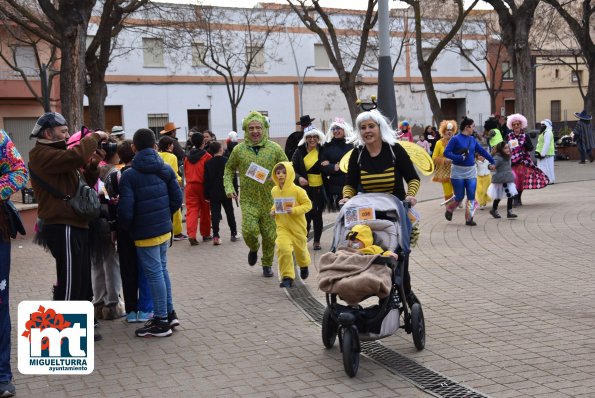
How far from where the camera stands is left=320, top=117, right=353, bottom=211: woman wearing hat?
465 inches

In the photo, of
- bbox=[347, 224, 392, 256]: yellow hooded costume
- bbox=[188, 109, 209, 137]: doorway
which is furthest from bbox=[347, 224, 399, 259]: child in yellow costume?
bbox=[188, 109, 209, 137]: doorway

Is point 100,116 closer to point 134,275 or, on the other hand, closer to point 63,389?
point 134,275

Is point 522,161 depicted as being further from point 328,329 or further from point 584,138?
point 584,138

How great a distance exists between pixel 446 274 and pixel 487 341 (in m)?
3.00

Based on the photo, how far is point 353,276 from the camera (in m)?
5.77

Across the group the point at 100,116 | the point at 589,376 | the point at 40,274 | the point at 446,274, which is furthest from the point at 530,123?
the point at 589,376

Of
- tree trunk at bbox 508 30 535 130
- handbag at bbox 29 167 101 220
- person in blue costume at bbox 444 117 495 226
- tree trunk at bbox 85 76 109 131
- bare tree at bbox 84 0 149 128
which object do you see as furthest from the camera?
tree trunk at bbox 508 30 535 130

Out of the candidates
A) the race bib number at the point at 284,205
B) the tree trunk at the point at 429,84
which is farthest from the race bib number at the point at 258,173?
the tree trunk at the point at 429,84

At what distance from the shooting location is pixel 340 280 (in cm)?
578

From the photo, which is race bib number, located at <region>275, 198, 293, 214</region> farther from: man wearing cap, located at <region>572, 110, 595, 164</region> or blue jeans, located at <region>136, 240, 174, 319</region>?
man wearing cap, located at <region>572, 110, 595, 164</region>

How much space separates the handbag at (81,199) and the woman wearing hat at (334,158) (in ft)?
18.5

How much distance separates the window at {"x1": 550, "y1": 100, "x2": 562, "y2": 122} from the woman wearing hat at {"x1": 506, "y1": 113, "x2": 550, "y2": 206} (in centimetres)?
5045

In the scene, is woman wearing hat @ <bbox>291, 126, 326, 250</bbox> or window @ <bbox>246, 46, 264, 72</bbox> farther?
window @ <bbox>246, 46, 264, 72</bbox>

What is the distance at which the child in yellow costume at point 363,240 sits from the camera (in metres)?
6.02
